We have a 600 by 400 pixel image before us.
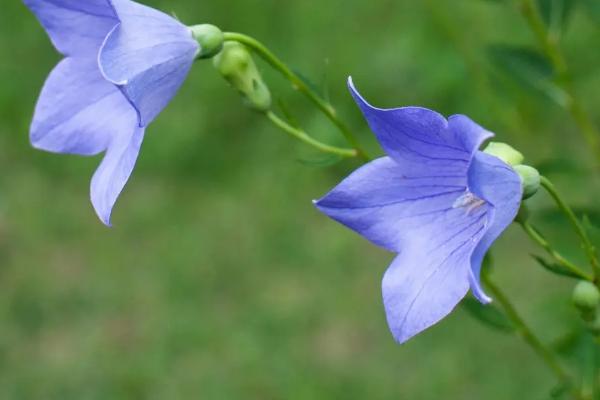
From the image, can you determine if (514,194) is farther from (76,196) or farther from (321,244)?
(76,196)

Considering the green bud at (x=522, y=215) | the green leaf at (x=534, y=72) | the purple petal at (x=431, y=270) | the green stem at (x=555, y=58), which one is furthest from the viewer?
the green leaf at (x=534, y=72)

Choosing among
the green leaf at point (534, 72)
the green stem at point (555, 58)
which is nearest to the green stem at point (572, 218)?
the green stem at point (555, 58)

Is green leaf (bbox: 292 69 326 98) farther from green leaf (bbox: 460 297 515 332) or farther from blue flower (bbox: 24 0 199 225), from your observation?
green leaf (bbox: 460 297 515 332)

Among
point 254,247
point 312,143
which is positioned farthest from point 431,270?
point 254,247

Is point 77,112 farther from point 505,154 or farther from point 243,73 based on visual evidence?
point 505,154

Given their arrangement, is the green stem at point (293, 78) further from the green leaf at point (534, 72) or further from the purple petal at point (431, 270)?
the green leaf at point (534, 72)

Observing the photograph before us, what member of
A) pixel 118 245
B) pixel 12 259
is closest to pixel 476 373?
pixel 118 245
